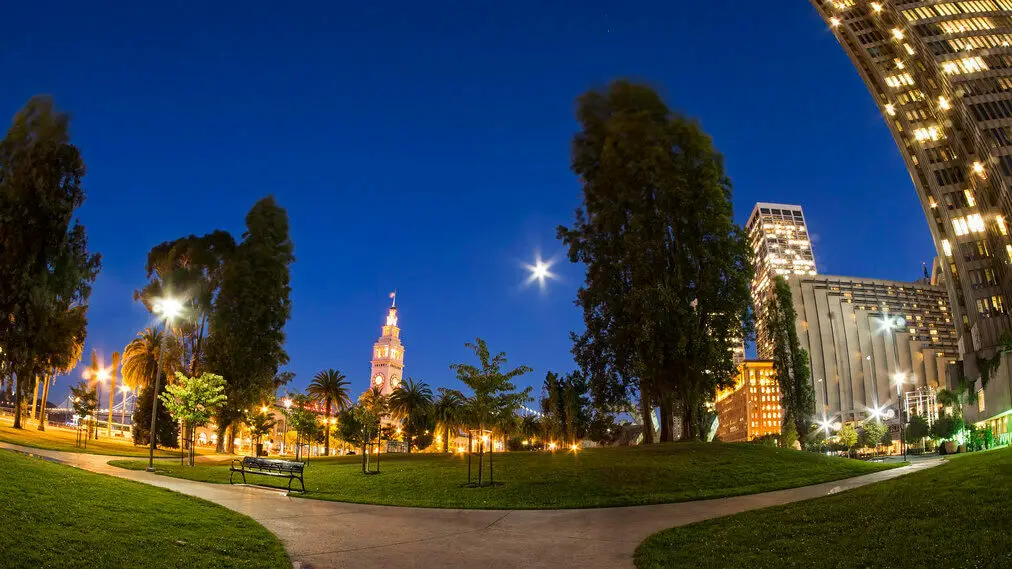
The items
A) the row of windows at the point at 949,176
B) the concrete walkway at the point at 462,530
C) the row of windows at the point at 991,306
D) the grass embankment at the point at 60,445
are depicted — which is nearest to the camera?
the concrete walkway at the point at 462,530

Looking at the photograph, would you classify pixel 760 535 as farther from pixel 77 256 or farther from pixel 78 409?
pixel 78 409

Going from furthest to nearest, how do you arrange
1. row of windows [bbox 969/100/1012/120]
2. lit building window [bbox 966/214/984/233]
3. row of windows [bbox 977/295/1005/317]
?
1. lit building window [bbox 966/214/984/233]
2. row of windows [bbox 977/295/1005/317]
3. row of windows [bbox 969/100/1012/120]

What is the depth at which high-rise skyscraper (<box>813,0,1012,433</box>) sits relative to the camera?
67.7 metres

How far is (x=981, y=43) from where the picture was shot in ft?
238

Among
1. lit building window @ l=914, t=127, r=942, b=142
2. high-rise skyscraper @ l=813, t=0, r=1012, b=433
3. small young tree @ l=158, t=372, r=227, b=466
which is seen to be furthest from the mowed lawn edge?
lit building window @ l=914, t=127, r=942, b=142

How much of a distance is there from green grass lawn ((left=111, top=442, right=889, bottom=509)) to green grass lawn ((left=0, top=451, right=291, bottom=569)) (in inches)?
263

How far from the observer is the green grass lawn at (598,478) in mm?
18344

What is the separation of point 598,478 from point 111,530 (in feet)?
51.4

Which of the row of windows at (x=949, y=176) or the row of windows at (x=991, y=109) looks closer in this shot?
the row of windows at (x=991, y=109)

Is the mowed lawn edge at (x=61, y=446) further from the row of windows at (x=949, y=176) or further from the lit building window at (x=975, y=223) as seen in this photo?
the row of windows at (x=949, y=176)

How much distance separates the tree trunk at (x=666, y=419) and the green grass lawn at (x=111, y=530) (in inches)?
1065

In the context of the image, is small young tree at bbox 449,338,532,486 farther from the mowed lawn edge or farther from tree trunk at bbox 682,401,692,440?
the mowed lawn edge

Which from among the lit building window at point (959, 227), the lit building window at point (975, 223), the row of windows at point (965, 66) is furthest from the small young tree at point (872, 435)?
the row of windows at point (965, 66)

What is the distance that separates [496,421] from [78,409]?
42.7 metres
